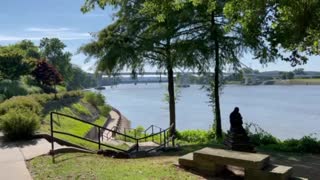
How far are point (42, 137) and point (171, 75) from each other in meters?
12.6

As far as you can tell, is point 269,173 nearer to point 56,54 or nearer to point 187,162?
point 187,162

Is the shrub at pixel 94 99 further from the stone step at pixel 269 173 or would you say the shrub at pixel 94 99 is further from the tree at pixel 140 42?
the stone step at pixel 269 173

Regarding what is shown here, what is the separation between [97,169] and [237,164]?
→ 2.67m

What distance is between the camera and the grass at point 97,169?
23.4ft

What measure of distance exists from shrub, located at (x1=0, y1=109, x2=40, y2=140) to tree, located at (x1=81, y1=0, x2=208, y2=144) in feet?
29.6

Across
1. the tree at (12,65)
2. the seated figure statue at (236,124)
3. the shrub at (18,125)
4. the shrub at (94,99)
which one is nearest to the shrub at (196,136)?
the shrub at (18,125)

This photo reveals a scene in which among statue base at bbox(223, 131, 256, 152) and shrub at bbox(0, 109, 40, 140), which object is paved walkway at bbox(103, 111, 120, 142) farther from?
statue base at bbox(223, 131, 256, 152)

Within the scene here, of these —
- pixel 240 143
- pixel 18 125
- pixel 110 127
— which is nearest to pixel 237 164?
pixel 240 143

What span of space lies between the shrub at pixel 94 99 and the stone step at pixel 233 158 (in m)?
43.4

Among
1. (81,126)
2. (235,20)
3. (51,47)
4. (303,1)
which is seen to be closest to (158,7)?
(235,20)

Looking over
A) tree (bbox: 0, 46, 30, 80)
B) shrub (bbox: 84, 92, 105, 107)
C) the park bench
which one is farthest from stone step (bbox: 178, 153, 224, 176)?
shrub (bbox: 84, 92, 105, 107)

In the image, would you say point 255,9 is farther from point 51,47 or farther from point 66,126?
point 51,47

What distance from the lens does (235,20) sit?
952cm

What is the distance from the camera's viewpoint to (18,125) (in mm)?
10984
